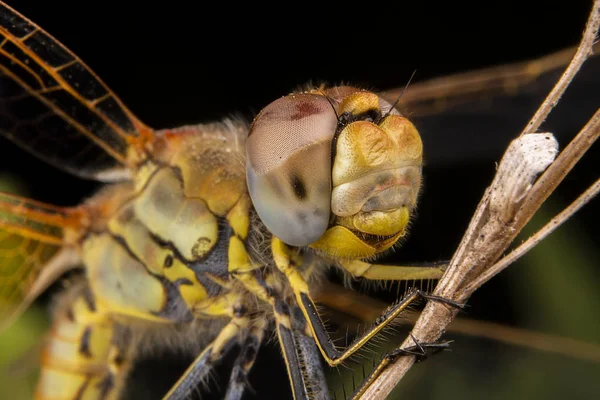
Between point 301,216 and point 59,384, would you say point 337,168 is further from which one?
point 59,384

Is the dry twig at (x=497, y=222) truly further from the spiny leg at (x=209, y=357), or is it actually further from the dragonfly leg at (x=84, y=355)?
the dragonfly leg at (x=84, y=355)

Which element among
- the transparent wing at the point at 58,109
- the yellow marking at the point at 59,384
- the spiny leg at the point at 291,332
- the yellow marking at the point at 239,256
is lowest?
the yellow marking at the point at 59,384

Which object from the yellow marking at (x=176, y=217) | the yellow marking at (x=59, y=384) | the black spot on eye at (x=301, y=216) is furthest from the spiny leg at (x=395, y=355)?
the yellow marking at (x=59, y=384)

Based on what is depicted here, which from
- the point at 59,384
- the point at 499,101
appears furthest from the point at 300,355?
the point at 499,101

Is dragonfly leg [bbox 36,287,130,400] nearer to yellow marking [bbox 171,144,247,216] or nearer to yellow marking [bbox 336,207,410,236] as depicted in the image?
yellow marking [bbox 171,144,247,216]

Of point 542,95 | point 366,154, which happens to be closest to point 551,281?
point 542,95

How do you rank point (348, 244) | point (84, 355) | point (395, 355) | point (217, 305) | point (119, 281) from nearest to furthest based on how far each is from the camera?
point (395, 355) → point (348, 244) → point (217, 305) → point (119, 281) → point (84, 355)
